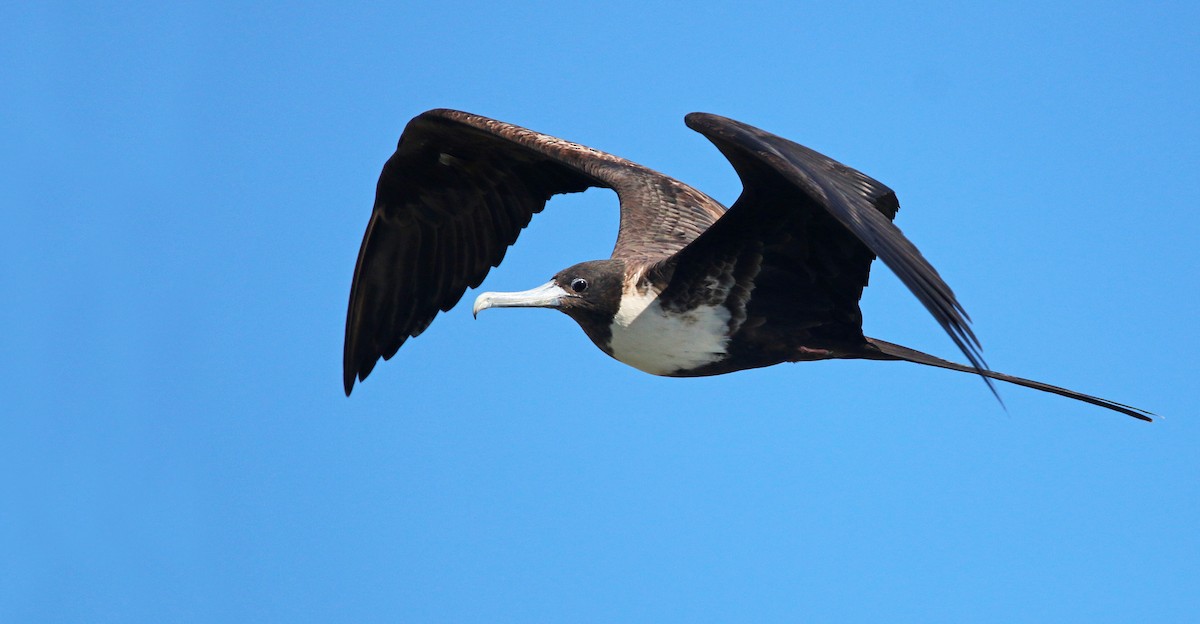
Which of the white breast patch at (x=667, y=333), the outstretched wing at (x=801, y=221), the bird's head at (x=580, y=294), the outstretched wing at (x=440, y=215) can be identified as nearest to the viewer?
the outstretched wing at (x=801, y=221)

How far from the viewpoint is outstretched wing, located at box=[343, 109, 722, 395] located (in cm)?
746

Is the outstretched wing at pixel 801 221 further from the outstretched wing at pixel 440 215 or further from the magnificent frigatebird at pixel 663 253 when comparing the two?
the outstretched wing at pixel 440 215

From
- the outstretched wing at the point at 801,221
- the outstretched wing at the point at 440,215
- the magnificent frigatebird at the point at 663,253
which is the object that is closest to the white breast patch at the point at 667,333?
the magnificent frigatebird at the point at 663,253

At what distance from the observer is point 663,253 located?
6.89 metres

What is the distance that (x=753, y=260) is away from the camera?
616 centimetres

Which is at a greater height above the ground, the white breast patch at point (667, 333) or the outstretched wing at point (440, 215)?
the outstretched wing at point (440, 215)

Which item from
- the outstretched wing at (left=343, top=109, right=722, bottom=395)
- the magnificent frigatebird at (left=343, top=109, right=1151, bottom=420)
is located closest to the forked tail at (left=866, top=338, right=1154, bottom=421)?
the magnificent frigatebird at (left=343, top=109, right=1151, bottom=420)

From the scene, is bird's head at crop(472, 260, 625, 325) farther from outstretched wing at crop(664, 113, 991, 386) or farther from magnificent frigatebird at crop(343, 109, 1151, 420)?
outstretched wing at crop(664, 113, 991, 386)

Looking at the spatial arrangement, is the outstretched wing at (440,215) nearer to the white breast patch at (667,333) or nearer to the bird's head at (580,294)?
the bird's head at (580,294)

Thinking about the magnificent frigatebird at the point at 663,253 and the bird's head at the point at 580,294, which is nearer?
the magnificent frigatebird at the point at 663,253

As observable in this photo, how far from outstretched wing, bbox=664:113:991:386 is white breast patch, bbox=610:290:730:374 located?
0.18 m

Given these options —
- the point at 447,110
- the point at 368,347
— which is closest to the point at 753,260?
the point at 447,110

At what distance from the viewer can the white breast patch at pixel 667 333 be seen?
6312mm

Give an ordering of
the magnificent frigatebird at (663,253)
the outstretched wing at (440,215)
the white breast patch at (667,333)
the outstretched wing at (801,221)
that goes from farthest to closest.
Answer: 1. the outstretched wing at (440,215)
2. the white breast patch at (667,333)
3. the magnificent frigatebird at (663,253)
4. the outstretched wing at (801,221)
